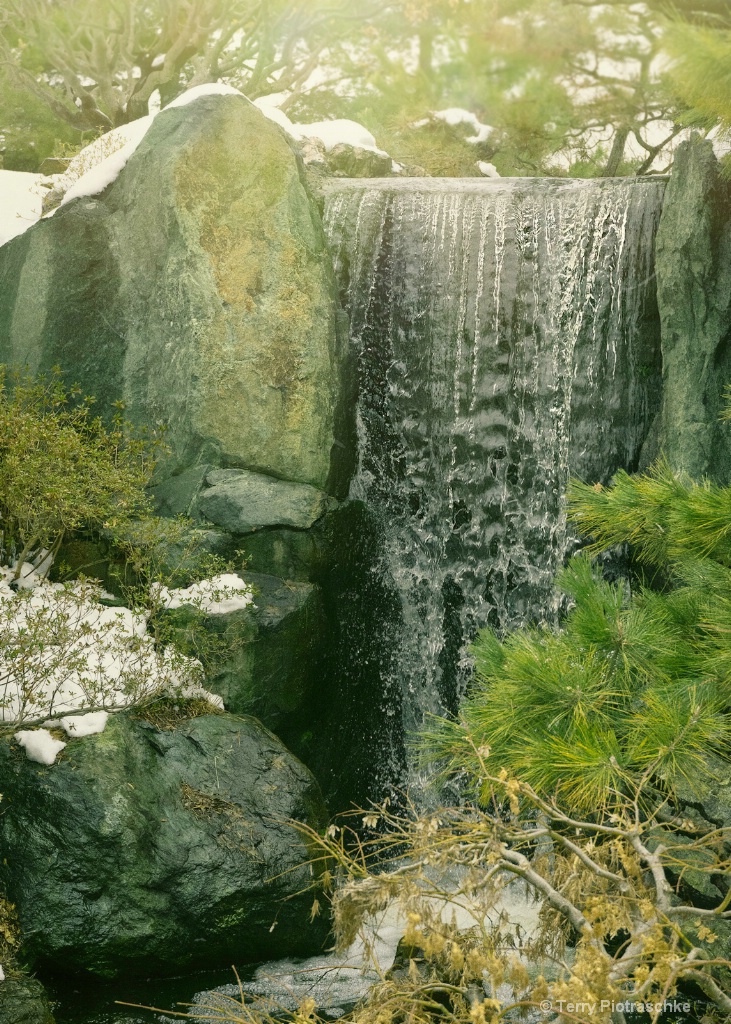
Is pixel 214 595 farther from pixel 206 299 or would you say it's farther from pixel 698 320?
pixel 698 320

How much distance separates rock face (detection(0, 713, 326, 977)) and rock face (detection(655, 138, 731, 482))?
3.36m

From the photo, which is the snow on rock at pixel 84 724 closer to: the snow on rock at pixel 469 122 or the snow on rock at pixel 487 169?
the snow on rock at pixel 487 169

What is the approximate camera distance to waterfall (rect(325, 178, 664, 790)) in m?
7.24

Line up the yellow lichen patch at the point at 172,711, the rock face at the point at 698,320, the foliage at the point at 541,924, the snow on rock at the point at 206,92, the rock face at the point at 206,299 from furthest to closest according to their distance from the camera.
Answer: the snow on rock at the point at 206,92 < the rock face at the point at 206,299 < the rock face at the point at 698,320 < the yellow lichen patch at the point at 172,711 < the foliage at the point at 541,924

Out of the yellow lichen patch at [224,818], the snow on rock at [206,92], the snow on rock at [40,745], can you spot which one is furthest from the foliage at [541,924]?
the snow on rock at [206,92]

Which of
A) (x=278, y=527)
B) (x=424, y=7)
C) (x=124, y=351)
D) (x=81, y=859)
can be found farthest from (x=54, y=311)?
(x=424, y=7)

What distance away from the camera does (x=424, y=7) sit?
1023cm

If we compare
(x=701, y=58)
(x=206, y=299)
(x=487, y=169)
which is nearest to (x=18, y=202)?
(x=206, y=299)

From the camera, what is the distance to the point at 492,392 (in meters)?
7.43

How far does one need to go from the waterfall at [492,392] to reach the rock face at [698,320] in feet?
2.15

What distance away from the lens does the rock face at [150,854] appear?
480 centimetres

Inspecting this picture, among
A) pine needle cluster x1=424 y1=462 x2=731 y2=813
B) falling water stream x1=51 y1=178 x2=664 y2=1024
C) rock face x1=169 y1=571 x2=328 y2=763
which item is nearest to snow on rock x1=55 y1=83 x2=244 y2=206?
falling water stream x1=51 y1=178 x2=664 y2=1024

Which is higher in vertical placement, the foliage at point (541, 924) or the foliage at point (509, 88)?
the foliage at point (509, 88)

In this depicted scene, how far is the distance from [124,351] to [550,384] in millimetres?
3267
